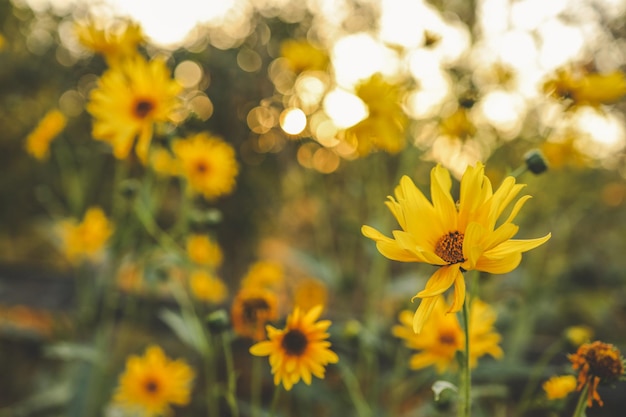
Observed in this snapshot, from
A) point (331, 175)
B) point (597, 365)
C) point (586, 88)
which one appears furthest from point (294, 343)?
point (331, 175)

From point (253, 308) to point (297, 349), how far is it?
0.82 ft

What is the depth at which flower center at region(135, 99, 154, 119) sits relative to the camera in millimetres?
1200

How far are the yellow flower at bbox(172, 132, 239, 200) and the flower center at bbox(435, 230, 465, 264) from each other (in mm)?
921

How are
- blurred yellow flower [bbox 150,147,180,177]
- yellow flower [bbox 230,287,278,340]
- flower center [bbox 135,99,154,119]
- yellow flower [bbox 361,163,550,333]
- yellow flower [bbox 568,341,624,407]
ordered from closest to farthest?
yellow flower [bbox 361,163,550,333] < yellow flower [bbox 568,341,624,407] < yellow flower [bbox 230,287,278,340] < flower center [bbox 135,99,154,119] < blurred yellow flower [bbox 150,147,180,177]

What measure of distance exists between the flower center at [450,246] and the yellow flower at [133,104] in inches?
27.1

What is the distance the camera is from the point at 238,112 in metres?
3.81

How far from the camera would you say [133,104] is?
1.22 metres

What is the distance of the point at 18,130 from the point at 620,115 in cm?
441

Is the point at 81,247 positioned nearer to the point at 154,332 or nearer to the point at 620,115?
the point at 154,332

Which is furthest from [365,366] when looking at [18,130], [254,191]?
[18,130]

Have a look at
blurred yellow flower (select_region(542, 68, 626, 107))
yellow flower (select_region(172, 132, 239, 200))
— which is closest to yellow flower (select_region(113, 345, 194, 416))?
yellow flower (select_region(172, 132, 239, 200))

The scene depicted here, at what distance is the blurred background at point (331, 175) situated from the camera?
1413mm

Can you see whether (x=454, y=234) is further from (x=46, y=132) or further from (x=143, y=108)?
(x=46, y=132)

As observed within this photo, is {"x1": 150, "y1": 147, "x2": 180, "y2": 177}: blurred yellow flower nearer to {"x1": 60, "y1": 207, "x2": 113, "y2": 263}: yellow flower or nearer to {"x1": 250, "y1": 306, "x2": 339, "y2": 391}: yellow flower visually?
{"x1": 60, "y1": 207, "x2": 113, "y2": 263}: yellow flower
